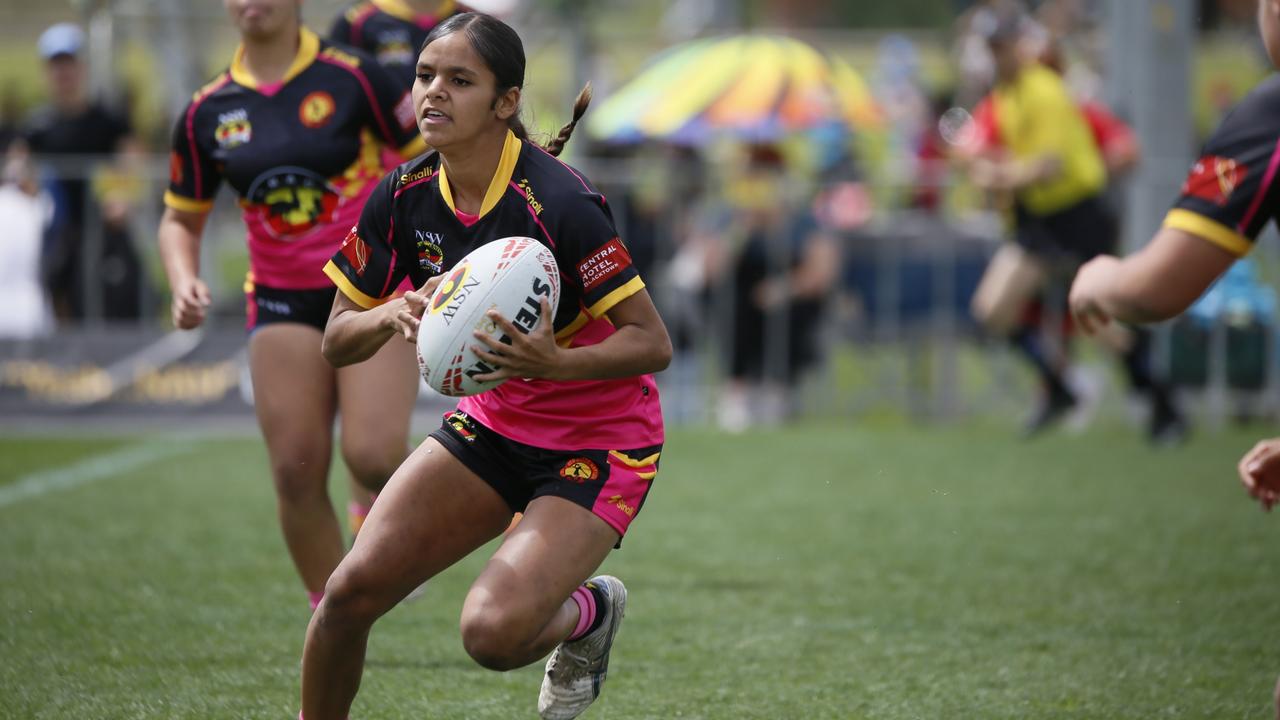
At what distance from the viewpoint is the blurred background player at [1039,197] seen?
10.9 m

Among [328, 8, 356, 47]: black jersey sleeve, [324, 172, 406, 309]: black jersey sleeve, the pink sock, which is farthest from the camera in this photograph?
[328, 8, 356, 47]: black jersey sleeve

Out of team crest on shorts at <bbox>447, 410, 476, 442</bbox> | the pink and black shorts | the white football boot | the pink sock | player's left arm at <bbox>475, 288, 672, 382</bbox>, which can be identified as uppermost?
player's left arm at <bbox>475, 288, 672, 382</bbox>

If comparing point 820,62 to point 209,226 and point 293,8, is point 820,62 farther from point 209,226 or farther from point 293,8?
point 293,8

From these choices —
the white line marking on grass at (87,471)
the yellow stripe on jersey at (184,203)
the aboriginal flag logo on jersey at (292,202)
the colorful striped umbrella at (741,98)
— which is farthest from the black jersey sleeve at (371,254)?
the colorful striped umbrella at (741,98)

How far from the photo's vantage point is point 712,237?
12.5 metres

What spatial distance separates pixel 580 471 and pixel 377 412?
1.42m

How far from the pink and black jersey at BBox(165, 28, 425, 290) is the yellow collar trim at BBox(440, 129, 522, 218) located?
1.48 meters

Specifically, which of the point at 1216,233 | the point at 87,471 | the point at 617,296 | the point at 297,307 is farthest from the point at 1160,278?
the point at 87,471

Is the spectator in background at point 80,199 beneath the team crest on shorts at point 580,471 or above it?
above

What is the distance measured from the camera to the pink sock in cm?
438

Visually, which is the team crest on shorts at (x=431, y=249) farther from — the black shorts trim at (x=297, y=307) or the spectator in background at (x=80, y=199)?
the spectator in background at (x=80, y=199)

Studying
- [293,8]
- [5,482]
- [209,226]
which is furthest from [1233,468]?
[209,226]

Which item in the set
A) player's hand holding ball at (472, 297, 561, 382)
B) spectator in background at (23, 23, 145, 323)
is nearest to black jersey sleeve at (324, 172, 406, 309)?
player's hand holding ball at (472, 297, 561, 382)

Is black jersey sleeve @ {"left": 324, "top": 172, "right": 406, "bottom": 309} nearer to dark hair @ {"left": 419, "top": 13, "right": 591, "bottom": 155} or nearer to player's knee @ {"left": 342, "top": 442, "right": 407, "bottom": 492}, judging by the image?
dark hair @ {"left": 419, "top": 13, "right": 591, "bottom": 155}
